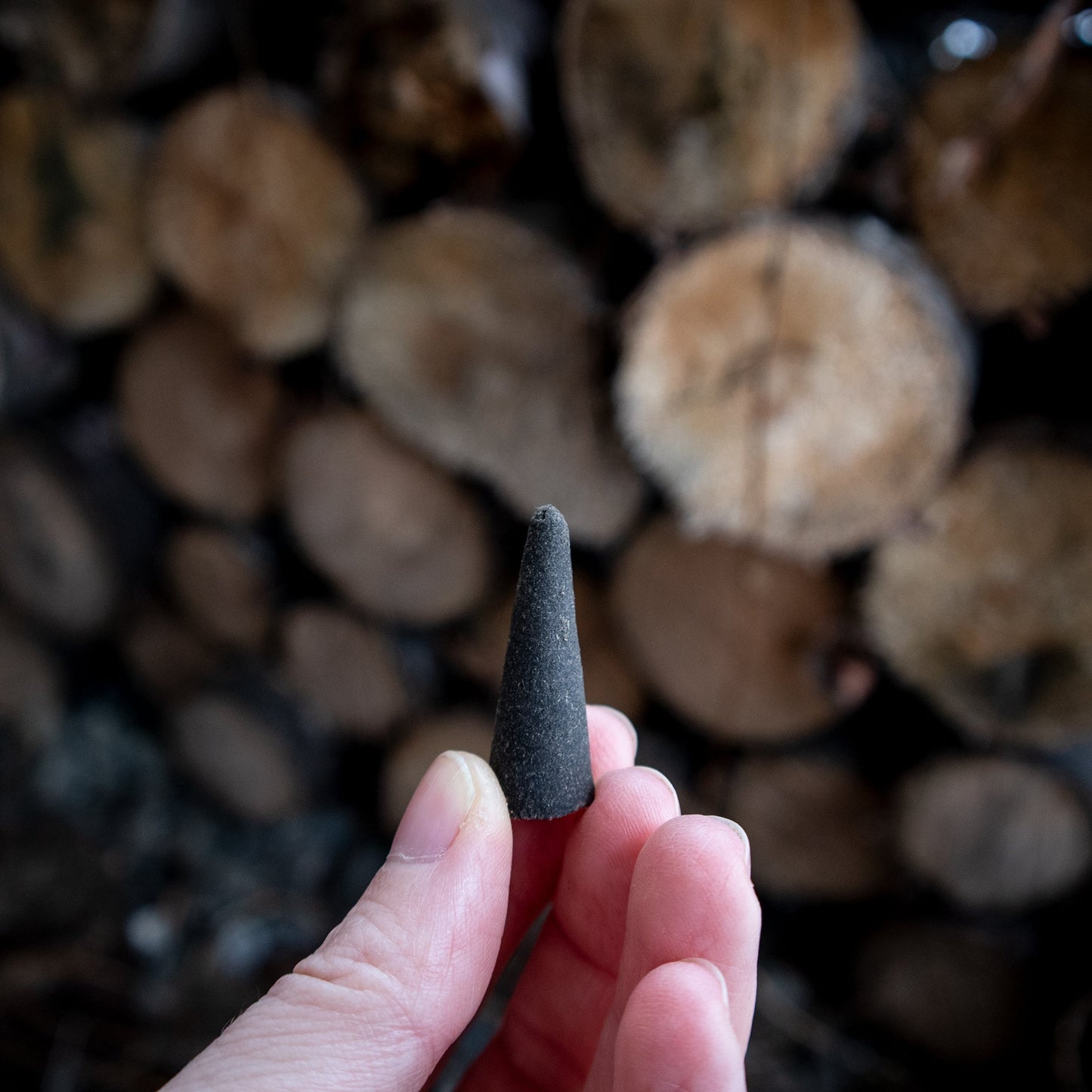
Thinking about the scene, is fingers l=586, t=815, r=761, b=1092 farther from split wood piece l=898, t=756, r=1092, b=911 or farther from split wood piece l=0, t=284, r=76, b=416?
split wood piece l=0, t=284, r=76, b=416

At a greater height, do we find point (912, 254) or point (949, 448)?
point (912, 254)

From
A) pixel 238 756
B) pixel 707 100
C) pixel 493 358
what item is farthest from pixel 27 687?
pixel 707 100

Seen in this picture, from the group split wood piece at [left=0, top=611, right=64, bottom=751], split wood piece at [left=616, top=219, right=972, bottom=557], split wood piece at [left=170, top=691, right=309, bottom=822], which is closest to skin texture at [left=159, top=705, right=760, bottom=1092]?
split wood piece at [left=616, top=219, right=972, bottom=557]

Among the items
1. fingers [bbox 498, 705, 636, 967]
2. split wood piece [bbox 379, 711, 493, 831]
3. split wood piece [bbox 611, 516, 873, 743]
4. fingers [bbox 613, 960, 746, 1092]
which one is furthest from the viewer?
split wood piece [bbox 379, 711, 493, 831]

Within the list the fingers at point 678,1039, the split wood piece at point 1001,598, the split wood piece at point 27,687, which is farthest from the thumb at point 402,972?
the split wood piece at point 27,687

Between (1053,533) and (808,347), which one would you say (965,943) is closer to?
(1053,533)

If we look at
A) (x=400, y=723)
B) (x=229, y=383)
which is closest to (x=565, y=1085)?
(x=400, y=723)
